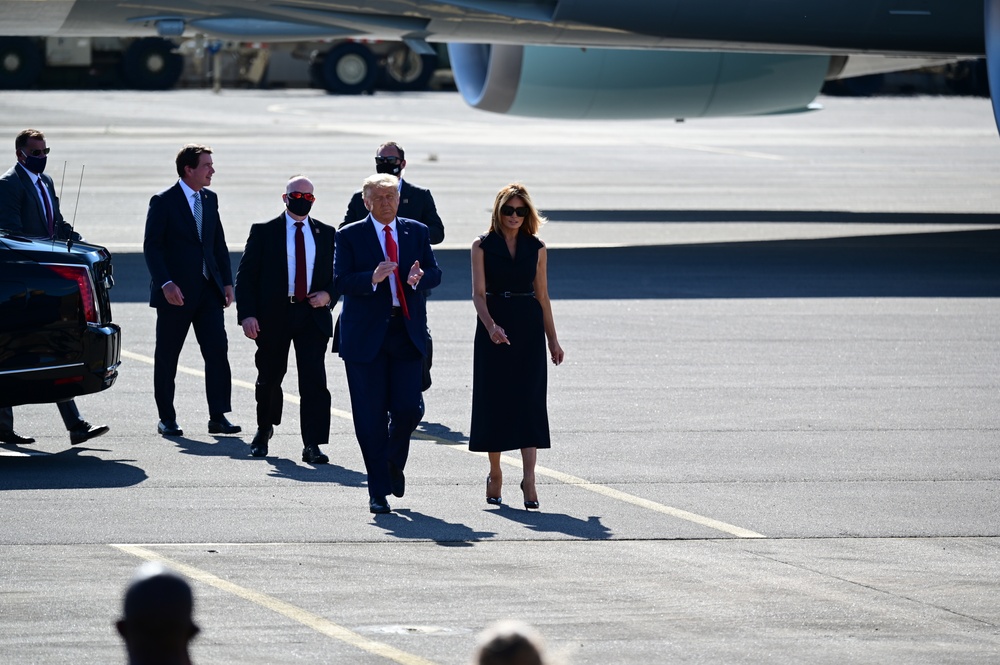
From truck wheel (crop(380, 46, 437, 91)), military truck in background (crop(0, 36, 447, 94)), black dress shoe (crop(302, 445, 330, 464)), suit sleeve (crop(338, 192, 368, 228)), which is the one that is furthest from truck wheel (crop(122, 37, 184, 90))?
black dress shoe (crop(302, 445, 330, 464))

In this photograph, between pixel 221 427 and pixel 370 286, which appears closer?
pixel 370 286

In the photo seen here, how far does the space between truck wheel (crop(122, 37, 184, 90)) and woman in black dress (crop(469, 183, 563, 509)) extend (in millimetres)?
50338

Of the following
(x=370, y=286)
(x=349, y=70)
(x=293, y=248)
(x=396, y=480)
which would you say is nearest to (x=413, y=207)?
(x=293, y=248)

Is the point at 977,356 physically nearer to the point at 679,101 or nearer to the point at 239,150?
the point at 679,101

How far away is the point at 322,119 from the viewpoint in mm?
42938

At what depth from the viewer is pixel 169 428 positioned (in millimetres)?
9680

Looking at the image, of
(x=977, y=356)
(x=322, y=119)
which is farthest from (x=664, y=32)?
(x=322, y=119)

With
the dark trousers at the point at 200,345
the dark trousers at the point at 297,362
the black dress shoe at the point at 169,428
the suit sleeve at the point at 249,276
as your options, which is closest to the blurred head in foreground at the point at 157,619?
the dark trousers at the point at 297,362

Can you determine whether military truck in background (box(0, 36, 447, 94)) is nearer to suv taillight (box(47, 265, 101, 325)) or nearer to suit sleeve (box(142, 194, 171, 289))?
suit sleeve (box(142, 194, 171, 289))

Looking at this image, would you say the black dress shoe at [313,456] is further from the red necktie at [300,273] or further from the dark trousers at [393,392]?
the dark trousers at [393,392]

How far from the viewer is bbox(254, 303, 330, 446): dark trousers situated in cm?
916

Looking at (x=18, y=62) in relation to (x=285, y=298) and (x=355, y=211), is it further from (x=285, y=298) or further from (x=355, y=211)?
(x=285, y=298)

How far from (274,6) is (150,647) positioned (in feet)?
49.7

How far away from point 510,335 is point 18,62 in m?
50.1
